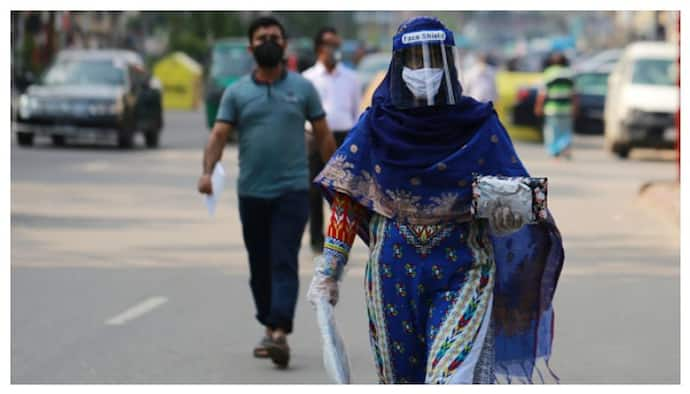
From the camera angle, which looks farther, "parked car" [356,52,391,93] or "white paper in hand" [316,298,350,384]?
"parked car" [356,52,391,93]

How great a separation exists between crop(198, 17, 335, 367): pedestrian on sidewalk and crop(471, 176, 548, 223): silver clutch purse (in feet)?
10.4

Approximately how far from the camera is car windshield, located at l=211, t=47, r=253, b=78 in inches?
1224

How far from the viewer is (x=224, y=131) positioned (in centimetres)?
826

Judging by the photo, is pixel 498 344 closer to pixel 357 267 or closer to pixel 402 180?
pixel 402 180

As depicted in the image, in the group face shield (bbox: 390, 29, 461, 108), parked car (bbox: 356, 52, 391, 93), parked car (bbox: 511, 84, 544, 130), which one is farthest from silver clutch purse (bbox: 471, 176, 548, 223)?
parked car (bbox: 356, 52, 391, 93)

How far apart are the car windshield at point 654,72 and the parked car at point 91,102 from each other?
321 inches

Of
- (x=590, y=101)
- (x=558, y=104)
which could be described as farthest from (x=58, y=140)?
(x=590, y=101)

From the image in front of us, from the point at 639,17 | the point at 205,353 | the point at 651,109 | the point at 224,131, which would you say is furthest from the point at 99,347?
the point at 639,17

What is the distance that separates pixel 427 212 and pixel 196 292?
234 inches

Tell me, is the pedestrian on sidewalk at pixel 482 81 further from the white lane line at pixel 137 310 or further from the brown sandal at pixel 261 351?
the brown sandal at pixel 261 351

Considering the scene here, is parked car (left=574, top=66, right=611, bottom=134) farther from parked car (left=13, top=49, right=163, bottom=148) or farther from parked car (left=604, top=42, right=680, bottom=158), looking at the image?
parked car (left=13, top=49, right=163, bottom=148)

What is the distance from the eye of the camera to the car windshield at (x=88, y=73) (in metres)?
28.0

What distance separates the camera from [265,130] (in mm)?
8312

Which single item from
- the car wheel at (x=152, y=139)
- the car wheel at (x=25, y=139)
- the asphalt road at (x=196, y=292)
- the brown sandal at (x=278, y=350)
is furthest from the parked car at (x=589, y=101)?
the brown sandal at (x=278, y=350)
